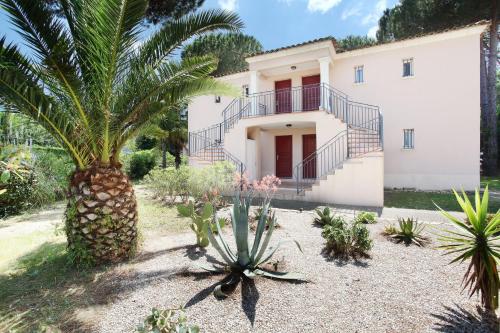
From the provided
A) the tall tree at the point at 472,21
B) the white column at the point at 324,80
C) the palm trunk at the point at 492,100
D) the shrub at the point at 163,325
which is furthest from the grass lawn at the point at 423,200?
the tall tree at the point at 472,21

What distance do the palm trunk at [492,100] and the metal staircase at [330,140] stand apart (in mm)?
11070

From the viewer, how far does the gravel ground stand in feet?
9.81

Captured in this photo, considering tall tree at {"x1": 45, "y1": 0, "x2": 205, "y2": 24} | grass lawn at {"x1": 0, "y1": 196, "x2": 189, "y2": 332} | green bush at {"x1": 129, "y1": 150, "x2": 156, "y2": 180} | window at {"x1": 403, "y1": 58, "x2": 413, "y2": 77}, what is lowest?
grass lawn at {"x1": 0, "y1": 196, "x2": 189, "y2": 332}

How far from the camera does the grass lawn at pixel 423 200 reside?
9.55 meters

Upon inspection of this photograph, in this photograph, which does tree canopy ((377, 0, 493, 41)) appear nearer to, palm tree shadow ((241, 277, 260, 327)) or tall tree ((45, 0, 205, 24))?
tall tree ((45, 0, 205, 24))

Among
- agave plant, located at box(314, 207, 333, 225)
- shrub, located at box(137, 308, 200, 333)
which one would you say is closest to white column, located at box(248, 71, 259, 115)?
agave plant, located at box(314, 207, 333, 225)

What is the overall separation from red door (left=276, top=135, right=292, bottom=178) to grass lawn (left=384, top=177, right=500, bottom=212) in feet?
17.9

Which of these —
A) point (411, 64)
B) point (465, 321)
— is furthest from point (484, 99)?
point (465, 321)

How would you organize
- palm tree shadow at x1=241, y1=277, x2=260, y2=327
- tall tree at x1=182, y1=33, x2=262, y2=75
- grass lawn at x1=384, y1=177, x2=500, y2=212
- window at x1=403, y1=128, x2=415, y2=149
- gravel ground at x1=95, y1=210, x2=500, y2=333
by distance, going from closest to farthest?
gravel ground at x1=95, y1=210, x2=500, y2=333, palm tree shadow at x1=241, y1=277, x2=260, y2=327, grass lawn at x1=384, y1=177, x2=500, y2=212, window at x1=403, y1=128, x2=415, y2=149, tall tree at x1=182, y1=33, x2=262, y2=75

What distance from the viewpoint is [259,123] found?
1335 cm

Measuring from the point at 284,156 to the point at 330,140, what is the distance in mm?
5004

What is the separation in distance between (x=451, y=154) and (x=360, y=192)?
19.7 ft

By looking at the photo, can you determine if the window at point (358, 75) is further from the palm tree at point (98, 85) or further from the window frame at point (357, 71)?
the palm tree at point (98, 85)

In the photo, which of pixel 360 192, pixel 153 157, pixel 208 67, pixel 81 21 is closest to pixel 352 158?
pixel 360 192
